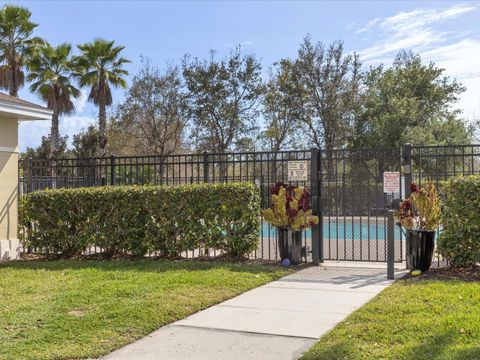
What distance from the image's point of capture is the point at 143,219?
1055 centimetres

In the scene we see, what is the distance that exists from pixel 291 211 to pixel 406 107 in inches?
800

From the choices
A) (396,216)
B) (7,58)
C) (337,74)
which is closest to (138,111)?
(7,58)

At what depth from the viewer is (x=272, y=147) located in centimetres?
3234

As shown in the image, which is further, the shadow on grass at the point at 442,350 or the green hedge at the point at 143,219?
the green hedge at the point at 143,219

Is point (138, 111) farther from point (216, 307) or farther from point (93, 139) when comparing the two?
point (216, 307)

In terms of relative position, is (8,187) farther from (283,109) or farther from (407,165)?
(283,109)

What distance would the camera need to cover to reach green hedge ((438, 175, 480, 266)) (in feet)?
27.3

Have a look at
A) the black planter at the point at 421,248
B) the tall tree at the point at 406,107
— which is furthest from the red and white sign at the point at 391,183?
the tall tree at the point at 406,107

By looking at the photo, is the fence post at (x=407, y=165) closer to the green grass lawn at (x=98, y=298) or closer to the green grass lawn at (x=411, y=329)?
the green grass lawn at (x=98, y=298)

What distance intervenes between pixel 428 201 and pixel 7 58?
91.9 ft

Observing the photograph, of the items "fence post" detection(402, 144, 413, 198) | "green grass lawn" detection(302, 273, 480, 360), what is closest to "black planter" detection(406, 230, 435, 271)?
"fence post" detection(402, 144, 413, 198)

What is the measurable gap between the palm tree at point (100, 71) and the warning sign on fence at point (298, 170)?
23.9m

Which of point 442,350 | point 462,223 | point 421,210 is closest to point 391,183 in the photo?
point 421,210

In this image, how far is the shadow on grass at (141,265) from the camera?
9065 millimetres
